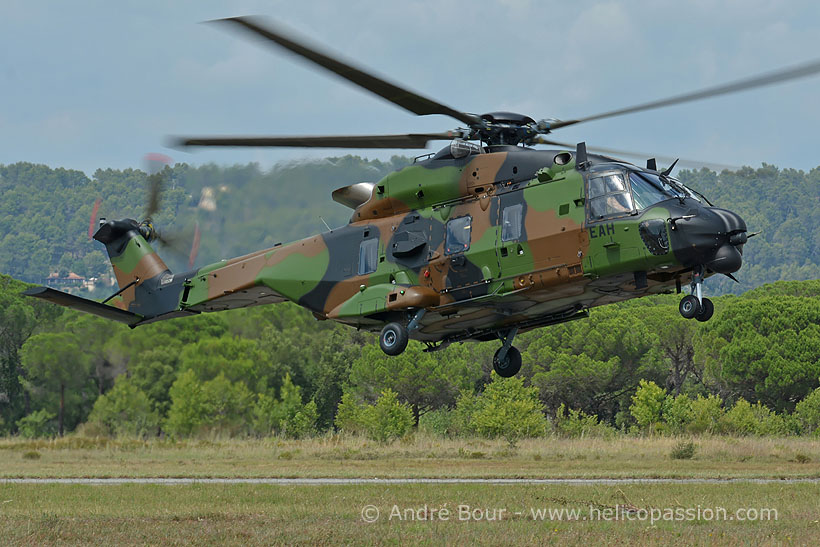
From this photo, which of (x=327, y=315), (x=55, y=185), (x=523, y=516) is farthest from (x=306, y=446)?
(x=55, y=185)

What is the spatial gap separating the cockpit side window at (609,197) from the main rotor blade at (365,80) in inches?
114

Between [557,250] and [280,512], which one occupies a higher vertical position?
[557,250]

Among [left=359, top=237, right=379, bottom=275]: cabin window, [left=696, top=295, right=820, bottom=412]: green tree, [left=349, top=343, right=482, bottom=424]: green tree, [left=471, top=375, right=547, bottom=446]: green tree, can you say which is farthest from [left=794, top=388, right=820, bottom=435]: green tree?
[left=359, top=237, right=379, bottom=275]: cabin window

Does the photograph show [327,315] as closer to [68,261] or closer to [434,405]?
[434,405]

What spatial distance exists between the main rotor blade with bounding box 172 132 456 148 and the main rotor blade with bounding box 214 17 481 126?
3.89 feet

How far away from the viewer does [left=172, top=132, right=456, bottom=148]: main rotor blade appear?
1869 centimetres

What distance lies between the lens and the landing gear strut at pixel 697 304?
16.2 m

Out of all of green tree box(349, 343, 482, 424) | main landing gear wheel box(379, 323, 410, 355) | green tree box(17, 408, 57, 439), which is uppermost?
main landing gear wheel box(379, 323, 410, 355)

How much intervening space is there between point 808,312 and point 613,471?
34.5 meters

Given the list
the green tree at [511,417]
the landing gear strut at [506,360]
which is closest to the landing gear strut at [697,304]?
the landing gear strut at [506,360]

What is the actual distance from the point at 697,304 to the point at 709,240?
1066mm

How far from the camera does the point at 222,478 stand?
2711cm

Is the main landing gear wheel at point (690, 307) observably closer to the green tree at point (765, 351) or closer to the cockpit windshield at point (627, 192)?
the cockpit windshield at point (627, 192)

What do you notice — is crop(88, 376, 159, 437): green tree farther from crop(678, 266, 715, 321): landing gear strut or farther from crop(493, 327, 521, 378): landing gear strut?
crop(678, 266, 715, 321): landing gear strut
